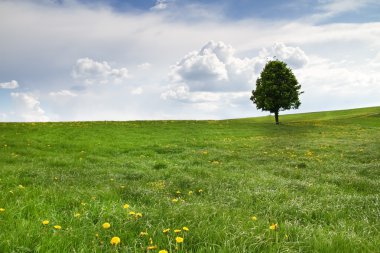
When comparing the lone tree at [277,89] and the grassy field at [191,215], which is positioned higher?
the lone tree at [277,89]

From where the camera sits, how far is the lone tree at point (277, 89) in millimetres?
66812

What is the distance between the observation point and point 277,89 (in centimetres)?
6656

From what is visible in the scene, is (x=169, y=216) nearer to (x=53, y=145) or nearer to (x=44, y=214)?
(x=44, y=214)

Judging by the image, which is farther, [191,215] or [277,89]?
[277,89]

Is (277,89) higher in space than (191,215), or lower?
higher

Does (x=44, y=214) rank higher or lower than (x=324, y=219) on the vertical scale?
higher

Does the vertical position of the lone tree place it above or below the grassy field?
above

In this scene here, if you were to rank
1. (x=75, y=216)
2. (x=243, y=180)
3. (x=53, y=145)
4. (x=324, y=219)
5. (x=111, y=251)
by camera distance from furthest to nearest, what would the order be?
(x=53, y=145) < (x=243, y=180) < (x=324, y=219) < (x=75, y=216) < (x=111, y=251)

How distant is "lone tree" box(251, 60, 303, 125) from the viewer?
6681 cm

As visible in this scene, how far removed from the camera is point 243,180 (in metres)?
13.1

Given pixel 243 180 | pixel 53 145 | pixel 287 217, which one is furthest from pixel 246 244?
pixel 53 145

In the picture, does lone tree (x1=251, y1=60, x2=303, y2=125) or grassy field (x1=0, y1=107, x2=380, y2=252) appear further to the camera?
lone tree (x1=251, y1=60, x2=303, y2=125)

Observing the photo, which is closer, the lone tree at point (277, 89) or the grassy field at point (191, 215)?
the grassy field at point (191, 215)

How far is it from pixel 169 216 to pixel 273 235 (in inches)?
76.4
